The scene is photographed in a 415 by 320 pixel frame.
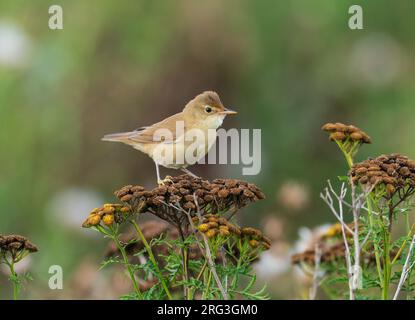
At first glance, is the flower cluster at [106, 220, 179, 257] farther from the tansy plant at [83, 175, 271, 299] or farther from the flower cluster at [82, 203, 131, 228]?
the flower cluster at [82, 203, 131, 228]

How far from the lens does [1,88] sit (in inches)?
315

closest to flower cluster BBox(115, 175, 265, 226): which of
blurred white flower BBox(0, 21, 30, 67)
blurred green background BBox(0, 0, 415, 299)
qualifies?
blurred green background BBox(0, 0, 415, 299)

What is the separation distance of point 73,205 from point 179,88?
1630mm

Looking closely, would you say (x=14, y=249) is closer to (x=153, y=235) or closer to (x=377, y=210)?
(x=153, y=235)

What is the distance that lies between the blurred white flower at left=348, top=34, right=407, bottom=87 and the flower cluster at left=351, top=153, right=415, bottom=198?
4.92m

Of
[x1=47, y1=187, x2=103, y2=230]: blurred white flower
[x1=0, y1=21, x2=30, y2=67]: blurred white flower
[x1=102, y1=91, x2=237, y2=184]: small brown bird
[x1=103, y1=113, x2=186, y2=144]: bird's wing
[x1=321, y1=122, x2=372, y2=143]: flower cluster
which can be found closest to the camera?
[x1=321, y1=122, x2=372, y2=143]: flower cluster

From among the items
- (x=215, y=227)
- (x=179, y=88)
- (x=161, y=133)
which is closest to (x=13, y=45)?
(x=179, y=88)

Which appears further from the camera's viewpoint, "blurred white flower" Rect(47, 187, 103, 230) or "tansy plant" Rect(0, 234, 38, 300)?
"blurred white flower" Rect(47, 187, 103, 230)

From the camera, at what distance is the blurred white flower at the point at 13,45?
8258mm

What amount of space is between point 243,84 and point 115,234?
5.03m

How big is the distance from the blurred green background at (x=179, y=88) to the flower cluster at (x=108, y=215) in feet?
12.6

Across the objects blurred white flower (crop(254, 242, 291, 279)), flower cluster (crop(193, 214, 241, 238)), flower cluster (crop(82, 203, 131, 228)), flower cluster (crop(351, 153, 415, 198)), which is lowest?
blurred white flower (crop(254, 242, 291, 279))

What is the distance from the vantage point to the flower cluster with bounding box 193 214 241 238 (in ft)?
11.7

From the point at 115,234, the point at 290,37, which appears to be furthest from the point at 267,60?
the point at 115,234
